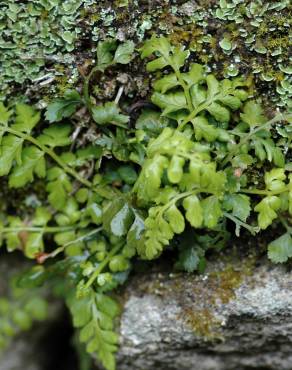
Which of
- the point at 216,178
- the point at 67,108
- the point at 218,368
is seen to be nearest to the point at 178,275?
the point at 218,368

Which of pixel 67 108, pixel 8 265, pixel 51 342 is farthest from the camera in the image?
pixel 51 342

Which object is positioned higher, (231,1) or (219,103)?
(231,1)

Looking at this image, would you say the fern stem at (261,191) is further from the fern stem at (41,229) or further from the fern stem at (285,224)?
the fern stem at (41,229)

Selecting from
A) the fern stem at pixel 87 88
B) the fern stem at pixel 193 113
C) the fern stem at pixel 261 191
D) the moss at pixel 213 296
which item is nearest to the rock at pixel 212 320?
the moss at pixel 213 296

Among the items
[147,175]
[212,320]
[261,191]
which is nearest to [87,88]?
[147,175]

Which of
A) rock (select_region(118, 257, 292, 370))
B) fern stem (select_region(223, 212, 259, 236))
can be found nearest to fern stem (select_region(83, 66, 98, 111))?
fern stem (select_region(223, 212, 259, 236))

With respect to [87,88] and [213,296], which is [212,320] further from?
[87,88]

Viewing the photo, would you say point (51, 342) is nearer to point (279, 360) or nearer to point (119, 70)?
point (279, 360)

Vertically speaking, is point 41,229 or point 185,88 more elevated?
point 185,88
